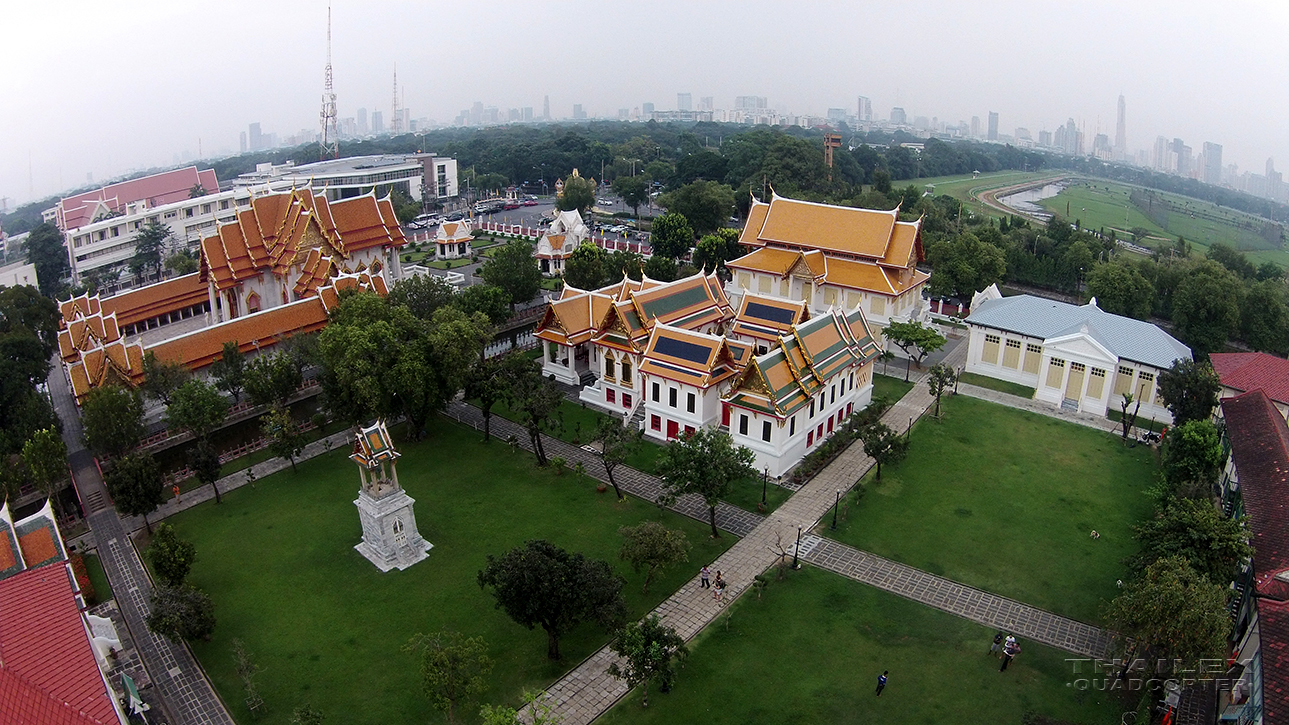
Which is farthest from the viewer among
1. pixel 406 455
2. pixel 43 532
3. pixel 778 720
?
pixel 406 455

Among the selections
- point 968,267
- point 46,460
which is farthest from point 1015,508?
point 46,460

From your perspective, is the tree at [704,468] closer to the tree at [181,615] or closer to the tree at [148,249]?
the tree at [181,615]

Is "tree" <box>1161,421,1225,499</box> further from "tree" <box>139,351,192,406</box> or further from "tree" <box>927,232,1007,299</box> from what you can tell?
"tree" <box>139,351,192,406</box>

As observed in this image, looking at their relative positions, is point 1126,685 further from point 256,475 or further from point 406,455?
point 256,475

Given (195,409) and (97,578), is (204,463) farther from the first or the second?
(97,578)

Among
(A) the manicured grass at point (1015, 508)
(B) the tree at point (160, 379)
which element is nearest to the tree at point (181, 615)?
(B) the tree at point (160, 379)

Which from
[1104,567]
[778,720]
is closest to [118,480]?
[778,720]
